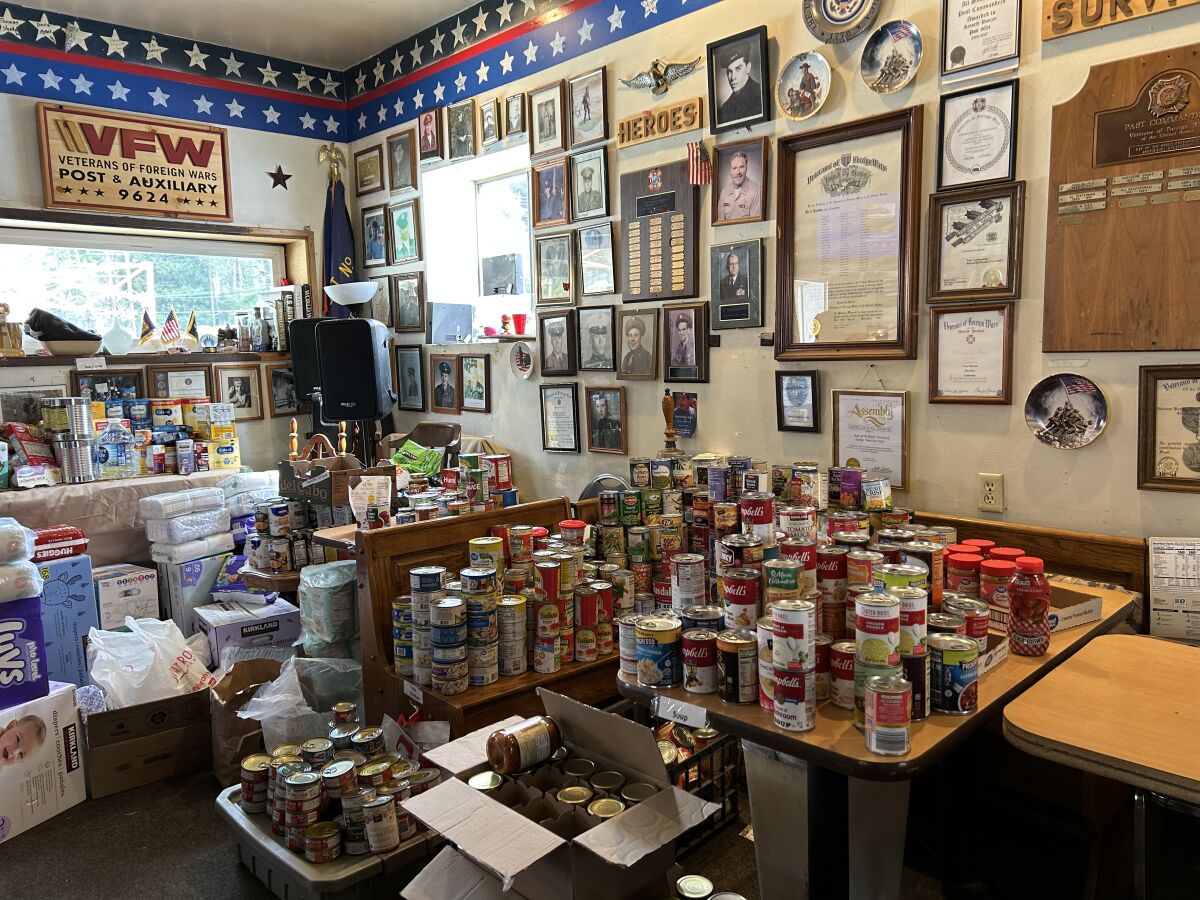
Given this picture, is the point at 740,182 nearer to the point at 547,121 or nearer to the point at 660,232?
the point at 660,232

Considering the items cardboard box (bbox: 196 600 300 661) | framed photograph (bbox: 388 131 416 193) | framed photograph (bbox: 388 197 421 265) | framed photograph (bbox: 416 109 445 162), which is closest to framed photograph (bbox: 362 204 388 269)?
framed photograph (bbox: 388 197 421 265)

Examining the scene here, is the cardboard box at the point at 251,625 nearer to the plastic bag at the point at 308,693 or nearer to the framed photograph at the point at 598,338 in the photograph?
the plastic bag at the point at 308,693

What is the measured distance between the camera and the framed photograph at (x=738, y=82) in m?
3.12

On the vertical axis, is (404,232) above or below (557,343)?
above

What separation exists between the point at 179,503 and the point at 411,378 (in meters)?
1.56

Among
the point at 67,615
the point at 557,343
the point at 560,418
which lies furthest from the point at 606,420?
the point at 67,615

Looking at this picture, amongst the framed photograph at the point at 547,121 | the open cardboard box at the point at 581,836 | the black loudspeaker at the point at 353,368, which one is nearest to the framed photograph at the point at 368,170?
the black loudspeaker at the point at 353,368

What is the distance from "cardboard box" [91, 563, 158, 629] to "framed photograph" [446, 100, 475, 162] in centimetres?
275

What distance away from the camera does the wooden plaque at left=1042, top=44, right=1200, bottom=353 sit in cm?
220

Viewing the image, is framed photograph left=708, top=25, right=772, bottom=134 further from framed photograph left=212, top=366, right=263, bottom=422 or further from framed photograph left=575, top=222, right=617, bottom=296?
framed photograph left=212, top=366, right=263, bottom=422

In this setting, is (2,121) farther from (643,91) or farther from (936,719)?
(936,719)

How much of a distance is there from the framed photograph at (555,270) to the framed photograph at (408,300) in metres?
1.11

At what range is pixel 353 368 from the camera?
4531mm

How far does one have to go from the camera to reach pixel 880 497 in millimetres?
2438
